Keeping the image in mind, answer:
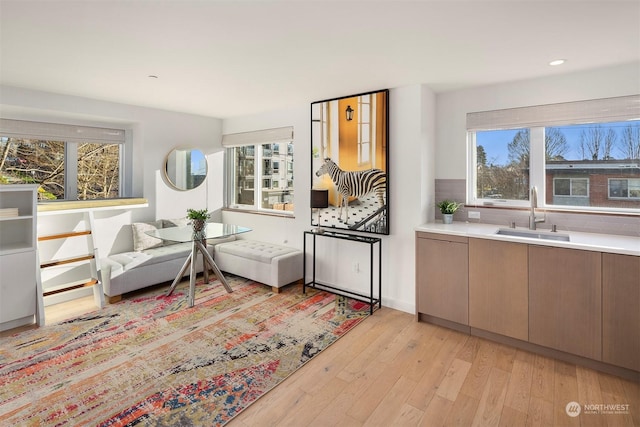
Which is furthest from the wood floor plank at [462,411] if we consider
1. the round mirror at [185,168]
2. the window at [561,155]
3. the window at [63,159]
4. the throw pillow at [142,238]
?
the window at [63,159]

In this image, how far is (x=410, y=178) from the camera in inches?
130

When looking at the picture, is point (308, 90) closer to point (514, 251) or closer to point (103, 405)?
point (514, 251)

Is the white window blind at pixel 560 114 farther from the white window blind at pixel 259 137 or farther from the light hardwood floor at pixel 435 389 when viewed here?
the white window blind at pixel 259 137

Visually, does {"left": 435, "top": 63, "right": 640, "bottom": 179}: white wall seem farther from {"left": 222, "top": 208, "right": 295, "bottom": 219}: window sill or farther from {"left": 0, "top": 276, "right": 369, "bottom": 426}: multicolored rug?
{"left": 222, "top": 208, "right": 295, "bottom": 219}: window sill

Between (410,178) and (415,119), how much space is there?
1.94 ft

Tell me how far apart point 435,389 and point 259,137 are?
12.6 ft

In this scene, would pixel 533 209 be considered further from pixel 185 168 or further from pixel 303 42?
pixel 185 168

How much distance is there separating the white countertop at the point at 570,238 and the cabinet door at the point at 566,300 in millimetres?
48

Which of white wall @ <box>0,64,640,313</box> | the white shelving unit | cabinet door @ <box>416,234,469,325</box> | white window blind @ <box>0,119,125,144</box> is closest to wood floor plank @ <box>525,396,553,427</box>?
cabinet door @ <box>416,234,469,325</box>

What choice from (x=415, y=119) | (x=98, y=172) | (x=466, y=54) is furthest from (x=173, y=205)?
(x=466, y=54)

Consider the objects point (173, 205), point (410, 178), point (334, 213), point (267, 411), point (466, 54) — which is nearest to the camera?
point (267, 411)

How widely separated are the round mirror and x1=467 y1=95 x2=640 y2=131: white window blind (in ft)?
12.5

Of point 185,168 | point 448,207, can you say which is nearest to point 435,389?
point 448,207

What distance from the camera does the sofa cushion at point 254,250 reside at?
4059 mm
